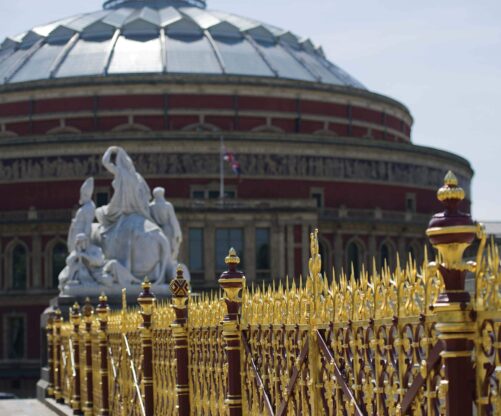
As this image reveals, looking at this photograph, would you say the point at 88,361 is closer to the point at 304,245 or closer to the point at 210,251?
the point at 210,251

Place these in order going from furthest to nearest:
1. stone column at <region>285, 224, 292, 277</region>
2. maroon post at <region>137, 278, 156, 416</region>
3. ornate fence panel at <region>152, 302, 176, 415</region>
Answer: stone column at <region>285, 224, 292, 277</region> < maroon post at <region>137, 278, 156, 416</region> < ornate fence panel at <region>152, 302, 176, 415</region>

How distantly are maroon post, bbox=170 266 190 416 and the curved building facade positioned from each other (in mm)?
44922

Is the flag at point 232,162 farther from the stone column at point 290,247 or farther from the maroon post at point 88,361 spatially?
the maroon post at point 88,361

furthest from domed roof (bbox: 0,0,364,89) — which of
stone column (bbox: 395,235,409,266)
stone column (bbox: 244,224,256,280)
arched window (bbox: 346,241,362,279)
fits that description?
stone column (bbox: 244,224,256,280)

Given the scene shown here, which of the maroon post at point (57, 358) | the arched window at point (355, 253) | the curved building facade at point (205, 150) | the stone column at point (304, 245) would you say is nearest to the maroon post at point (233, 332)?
the maroon post at point (57, 358)

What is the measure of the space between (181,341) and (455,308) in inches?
285

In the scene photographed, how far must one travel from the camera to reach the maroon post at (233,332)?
34.7 feet

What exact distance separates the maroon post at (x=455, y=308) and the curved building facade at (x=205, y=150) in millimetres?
51949

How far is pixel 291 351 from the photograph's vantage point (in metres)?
9.28

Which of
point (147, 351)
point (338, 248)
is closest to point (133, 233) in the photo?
point (147, 351)

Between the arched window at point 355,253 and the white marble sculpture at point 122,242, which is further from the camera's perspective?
the arched window at point 355,253

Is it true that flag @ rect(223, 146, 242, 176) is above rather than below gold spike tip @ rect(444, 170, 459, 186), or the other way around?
above

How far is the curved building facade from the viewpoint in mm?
58719

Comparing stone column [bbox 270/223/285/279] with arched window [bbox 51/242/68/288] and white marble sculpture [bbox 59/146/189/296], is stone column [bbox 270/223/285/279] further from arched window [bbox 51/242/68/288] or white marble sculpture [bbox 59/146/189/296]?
white marble sculpture [bbox 59/146/189/296]
